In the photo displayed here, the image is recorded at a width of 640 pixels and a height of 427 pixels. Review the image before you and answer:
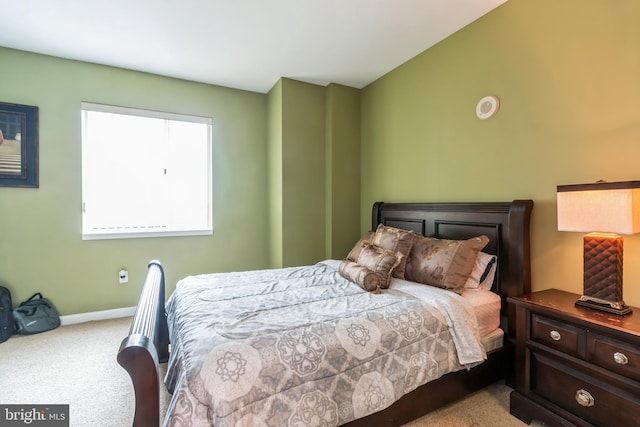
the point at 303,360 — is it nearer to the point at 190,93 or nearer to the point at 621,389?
the point at 621,389

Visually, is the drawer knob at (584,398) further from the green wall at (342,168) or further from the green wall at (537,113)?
the green wall at (342,168)

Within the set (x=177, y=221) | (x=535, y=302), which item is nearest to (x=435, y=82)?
(x=535, y=302)

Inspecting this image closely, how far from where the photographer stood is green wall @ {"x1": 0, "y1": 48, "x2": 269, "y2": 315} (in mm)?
2898

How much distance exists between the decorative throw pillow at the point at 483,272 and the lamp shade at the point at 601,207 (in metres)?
0.62

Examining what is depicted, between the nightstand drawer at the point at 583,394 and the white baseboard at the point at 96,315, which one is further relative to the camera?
the white baseboard at the point at 96,315

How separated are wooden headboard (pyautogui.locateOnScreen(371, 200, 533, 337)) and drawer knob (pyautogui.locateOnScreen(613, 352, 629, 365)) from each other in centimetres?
62

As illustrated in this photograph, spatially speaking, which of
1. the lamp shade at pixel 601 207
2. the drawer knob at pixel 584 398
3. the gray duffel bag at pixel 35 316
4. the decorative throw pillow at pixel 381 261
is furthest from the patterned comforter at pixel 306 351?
the gray duffel bag at pixel 35 316

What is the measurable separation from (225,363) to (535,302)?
5.57 feet

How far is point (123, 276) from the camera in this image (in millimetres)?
3281

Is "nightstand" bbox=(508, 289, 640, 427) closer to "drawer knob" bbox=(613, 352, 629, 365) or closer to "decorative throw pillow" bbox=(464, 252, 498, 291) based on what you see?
"drawer knob" bbox=(613, 352, 629, 365)

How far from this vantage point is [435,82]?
9.16 ft

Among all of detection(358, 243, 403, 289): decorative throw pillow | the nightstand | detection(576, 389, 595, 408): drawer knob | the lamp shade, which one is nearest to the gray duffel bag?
detection(358, 243, 403, 289): decorative throw pillow

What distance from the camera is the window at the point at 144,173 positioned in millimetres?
3201

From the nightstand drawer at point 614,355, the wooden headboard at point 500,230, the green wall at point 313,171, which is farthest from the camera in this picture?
the green wall at point 313,171
